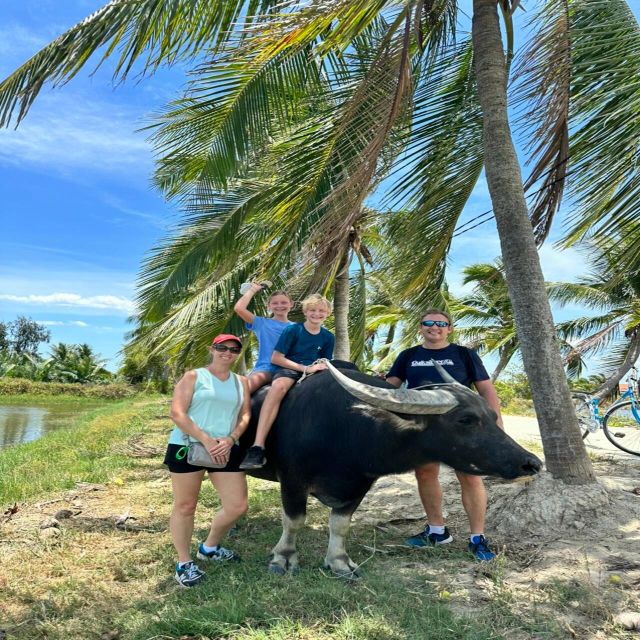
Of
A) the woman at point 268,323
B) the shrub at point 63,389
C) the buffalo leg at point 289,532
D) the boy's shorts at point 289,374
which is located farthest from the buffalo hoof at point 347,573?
the shrub at point 63,389

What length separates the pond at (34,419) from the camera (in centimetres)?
1809

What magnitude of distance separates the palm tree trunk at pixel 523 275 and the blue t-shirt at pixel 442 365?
705 mm

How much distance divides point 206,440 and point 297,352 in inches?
36.4

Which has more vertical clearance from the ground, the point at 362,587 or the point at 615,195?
the point at 615,195

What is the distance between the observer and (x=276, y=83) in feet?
19.9

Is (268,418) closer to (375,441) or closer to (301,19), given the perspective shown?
(375,441)

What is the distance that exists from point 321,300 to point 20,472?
7.09 metres

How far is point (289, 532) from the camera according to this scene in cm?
373

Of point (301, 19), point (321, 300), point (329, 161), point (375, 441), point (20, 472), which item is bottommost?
point (20, 472)

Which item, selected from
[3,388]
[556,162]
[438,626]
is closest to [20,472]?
[438,626]

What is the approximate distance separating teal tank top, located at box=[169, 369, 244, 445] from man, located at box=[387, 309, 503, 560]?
1.23 metres

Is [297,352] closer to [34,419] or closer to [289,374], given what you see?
[289,374]

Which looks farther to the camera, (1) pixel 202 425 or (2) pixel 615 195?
(2) pixel 615 195

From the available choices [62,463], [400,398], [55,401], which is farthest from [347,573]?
[55,401]
